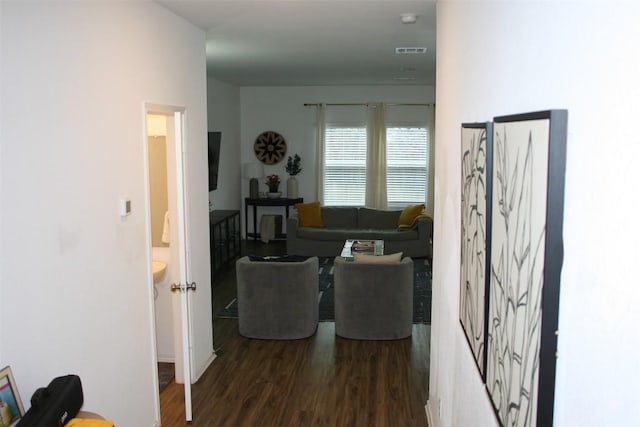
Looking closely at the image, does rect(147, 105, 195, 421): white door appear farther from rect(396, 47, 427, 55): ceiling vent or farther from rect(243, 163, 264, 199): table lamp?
rect(243, 163, 264, 199): table lamp

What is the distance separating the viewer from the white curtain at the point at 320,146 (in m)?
10.4

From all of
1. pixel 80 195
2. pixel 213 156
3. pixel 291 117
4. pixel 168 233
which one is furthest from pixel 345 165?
pixel 80 195

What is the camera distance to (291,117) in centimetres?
1059

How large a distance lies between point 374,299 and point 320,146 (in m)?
5.46

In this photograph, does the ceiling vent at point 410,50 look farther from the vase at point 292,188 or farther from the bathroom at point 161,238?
the vase at point 292,188

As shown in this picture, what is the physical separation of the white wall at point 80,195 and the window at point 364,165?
21.9ft

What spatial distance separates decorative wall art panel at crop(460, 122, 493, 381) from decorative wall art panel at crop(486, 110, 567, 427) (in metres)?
0.10

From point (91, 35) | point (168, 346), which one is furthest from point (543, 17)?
point (168, 346)

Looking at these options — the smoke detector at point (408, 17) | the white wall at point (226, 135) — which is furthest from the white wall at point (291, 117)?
the smoke detector at point (408, 17)

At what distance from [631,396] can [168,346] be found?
4.61m

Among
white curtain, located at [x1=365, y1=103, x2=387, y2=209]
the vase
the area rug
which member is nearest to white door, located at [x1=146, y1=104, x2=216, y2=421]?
the area rug

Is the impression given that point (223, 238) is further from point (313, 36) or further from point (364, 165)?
point (313, 36)

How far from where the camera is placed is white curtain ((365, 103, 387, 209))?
33.9ft

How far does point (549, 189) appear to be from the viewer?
3.73ft
